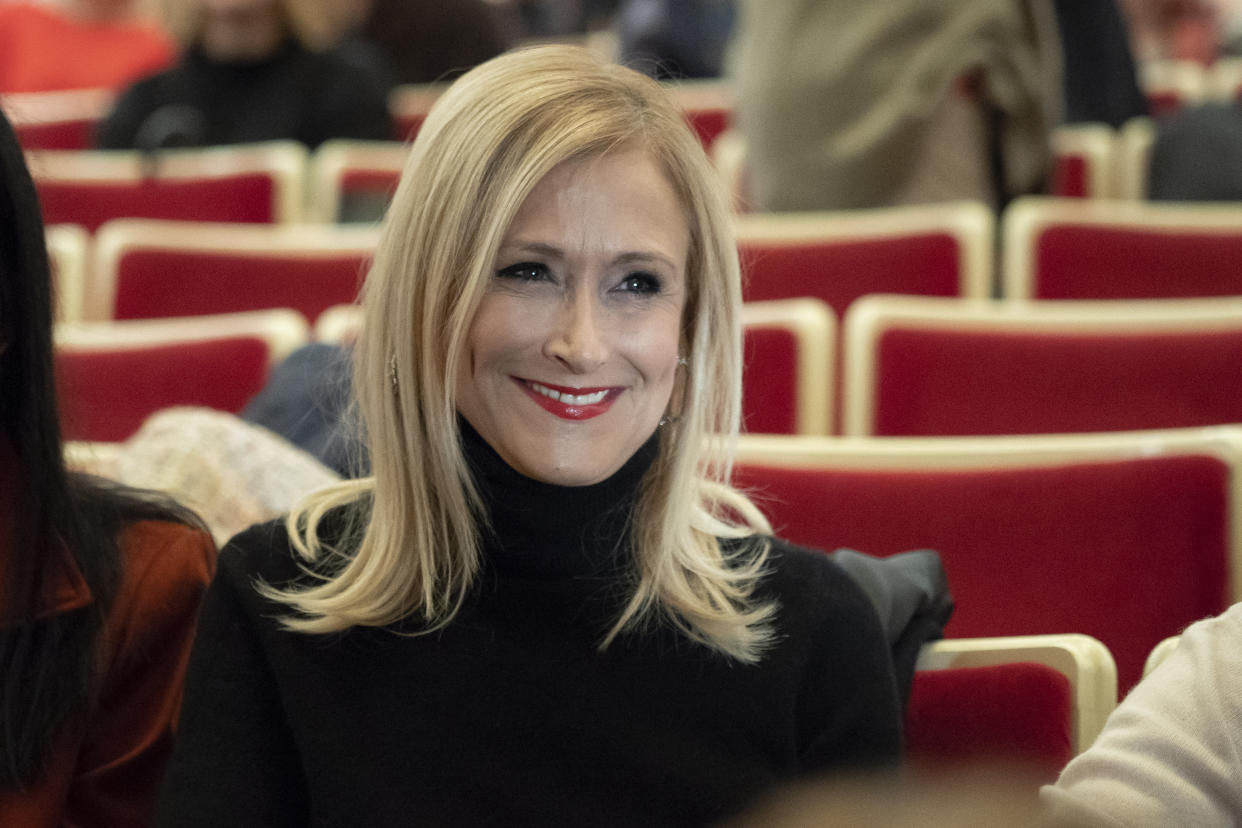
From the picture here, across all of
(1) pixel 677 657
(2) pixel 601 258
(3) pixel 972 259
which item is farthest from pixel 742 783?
(3) pixel 972 259

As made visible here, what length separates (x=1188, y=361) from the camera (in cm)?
162

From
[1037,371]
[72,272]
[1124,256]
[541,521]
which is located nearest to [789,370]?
[1037,371]

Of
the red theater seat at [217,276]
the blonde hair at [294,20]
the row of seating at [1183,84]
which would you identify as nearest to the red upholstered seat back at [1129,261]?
the red theater seat at [217,276]

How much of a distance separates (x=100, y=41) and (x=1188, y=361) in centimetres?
385

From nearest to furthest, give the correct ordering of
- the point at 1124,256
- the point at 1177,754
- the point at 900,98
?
the point at 1177,754 < the point at 1124,256 < the point at 900,98

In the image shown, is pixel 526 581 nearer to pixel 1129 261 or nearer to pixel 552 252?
pixel 552 252

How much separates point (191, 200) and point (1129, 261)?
171cm

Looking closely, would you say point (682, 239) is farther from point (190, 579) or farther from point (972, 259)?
point (972, 259)

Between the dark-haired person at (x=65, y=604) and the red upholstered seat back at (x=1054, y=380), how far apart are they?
819mm

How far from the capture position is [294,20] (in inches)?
132

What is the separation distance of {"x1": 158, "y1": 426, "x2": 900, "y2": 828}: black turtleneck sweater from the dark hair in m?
0.11

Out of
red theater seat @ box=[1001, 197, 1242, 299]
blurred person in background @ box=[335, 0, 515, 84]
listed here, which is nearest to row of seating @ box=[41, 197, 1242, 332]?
red theater seat @ box=[1001, 197, 1242, 299]

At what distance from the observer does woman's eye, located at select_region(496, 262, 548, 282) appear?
1.02 metres

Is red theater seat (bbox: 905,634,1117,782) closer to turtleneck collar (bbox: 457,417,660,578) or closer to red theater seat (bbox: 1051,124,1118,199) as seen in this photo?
turtleneck collar (bbox: 457,417,660,578)
